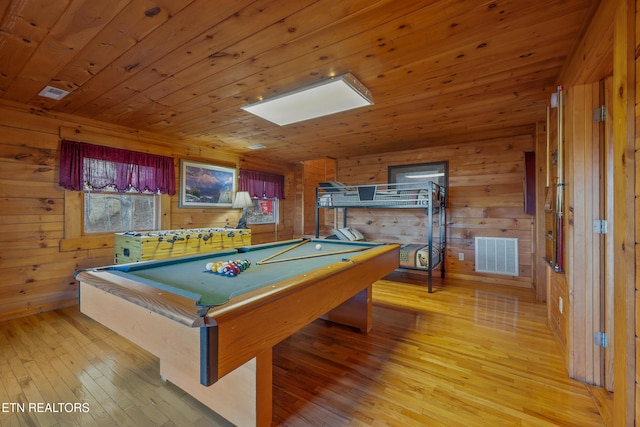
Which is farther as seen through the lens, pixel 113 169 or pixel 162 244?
pixel 113 169

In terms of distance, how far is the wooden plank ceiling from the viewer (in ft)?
4.84

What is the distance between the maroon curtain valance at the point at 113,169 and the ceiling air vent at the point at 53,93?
Result: 64 cm

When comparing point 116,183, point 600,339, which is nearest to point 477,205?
point 600,339

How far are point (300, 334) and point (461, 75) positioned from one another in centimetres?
253

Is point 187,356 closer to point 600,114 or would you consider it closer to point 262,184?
point 600,114

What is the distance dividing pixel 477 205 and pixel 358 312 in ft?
9.64

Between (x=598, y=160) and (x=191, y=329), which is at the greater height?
(x=598, y=160)

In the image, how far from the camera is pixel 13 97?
104 inches

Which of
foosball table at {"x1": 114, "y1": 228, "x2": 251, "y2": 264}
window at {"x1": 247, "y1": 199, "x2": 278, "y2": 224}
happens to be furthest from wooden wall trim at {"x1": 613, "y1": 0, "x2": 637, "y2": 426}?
window at {"x1": 247, "y1": 199, "x2": 278, "y2": 224}

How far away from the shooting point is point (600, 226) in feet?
5.41

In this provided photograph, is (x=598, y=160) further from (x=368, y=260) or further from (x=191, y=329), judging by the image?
(x=191, y=329)

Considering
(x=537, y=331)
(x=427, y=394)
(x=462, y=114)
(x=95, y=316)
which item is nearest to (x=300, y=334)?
(x=427, y=394)

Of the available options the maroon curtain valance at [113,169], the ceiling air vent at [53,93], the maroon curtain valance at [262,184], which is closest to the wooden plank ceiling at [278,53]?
the ceiling air vent at [53,93]

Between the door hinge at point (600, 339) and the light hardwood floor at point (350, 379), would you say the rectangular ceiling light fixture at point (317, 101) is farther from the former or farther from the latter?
the door hinge at point (600, 339)
